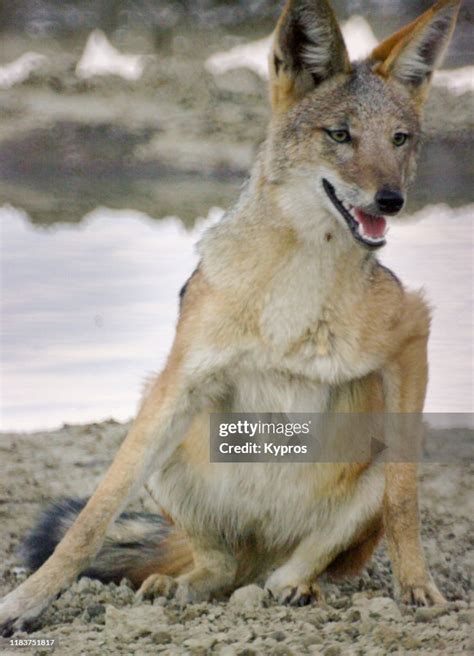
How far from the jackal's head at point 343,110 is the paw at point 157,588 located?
1213mm

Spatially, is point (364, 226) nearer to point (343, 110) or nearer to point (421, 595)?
point (343, 110)

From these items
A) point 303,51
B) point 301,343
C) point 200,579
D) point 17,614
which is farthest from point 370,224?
point 17,614

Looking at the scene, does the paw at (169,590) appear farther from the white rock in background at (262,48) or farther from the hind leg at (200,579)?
the white rock in background at (262,48)

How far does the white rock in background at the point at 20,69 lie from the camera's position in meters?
3.82

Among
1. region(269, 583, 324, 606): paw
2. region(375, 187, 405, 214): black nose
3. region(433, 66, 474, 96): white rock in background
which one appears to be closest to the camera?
region(375, 187, 405, 214): black nose

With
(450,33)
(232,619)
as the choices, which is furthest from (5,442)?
(450,33)

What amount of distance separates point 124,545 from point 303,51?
1686 mm

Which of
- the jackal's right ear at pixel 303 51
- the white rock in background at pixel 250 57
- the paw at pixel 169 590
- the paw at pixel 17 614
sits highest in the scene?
the white rock in background at pixel 250 57

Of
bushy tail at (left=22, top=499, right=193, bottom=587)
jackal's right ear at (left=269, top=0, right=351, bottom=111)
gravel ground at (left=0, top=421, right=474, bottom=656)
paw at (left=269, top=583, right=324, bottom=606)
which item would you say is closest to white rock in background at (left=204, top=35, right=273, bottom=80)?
jackal's right ear at (left=269, top=0, right=351, bottom=111)

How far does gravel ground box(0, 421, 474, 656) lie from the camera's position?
3.34 m

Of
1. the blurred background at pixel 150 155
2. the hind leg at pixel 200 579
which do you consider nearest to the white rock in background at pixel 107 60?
the blurred background at pixel 150 155

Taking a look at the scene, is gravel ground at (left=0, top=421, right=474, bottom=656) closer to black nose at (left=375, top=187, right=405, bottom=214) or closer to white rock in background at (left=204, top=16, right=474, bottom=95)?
black nose at (left=375, top=187, right=405, bottom=214)

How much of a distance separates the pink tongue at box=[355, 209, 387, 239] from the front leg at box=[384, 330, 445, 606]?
46cm

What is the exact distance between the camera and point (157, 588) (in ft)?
12.0
